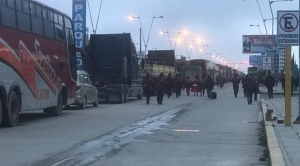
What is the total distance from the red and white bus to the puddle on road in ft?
11.5

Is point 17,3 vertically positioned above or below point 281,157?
above

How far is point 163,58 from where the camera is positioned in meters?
64.8

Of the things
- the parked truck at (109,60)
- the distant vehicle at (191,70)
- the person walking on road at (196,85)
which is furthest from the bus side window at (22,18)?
the distant vehicle at (191,70)

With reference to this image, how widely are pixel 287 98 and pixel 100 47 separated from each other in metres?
20.1

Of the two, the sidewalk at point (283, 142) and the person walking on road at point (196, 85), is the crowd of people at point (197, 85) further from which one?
the sidewalk at point (283, 142)

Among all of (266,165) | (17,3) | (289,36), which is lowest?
(266,165)

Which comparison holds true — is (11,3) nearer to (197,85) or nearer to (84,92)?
(84,92)

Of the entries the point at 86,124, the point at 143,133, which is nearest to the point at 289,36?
the point at 143,133

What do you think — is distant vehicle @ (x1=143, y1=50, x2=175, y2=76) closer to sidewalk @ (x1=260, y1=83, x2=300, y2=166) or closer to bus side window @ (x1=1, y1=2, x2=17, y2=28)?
bus side window @ (x1=1, y1=2, x2=17, y2=28)

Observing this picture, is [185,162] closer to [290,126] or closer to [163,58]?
[290,126]

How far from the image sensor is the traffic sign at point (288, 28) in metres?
19.0

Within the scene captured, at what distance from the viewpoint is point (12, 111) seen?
Answer: 19656 mm

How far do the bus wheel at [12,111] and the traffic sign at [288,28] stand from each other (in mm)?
8139

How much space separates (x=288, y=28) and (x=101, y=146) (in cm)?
745
